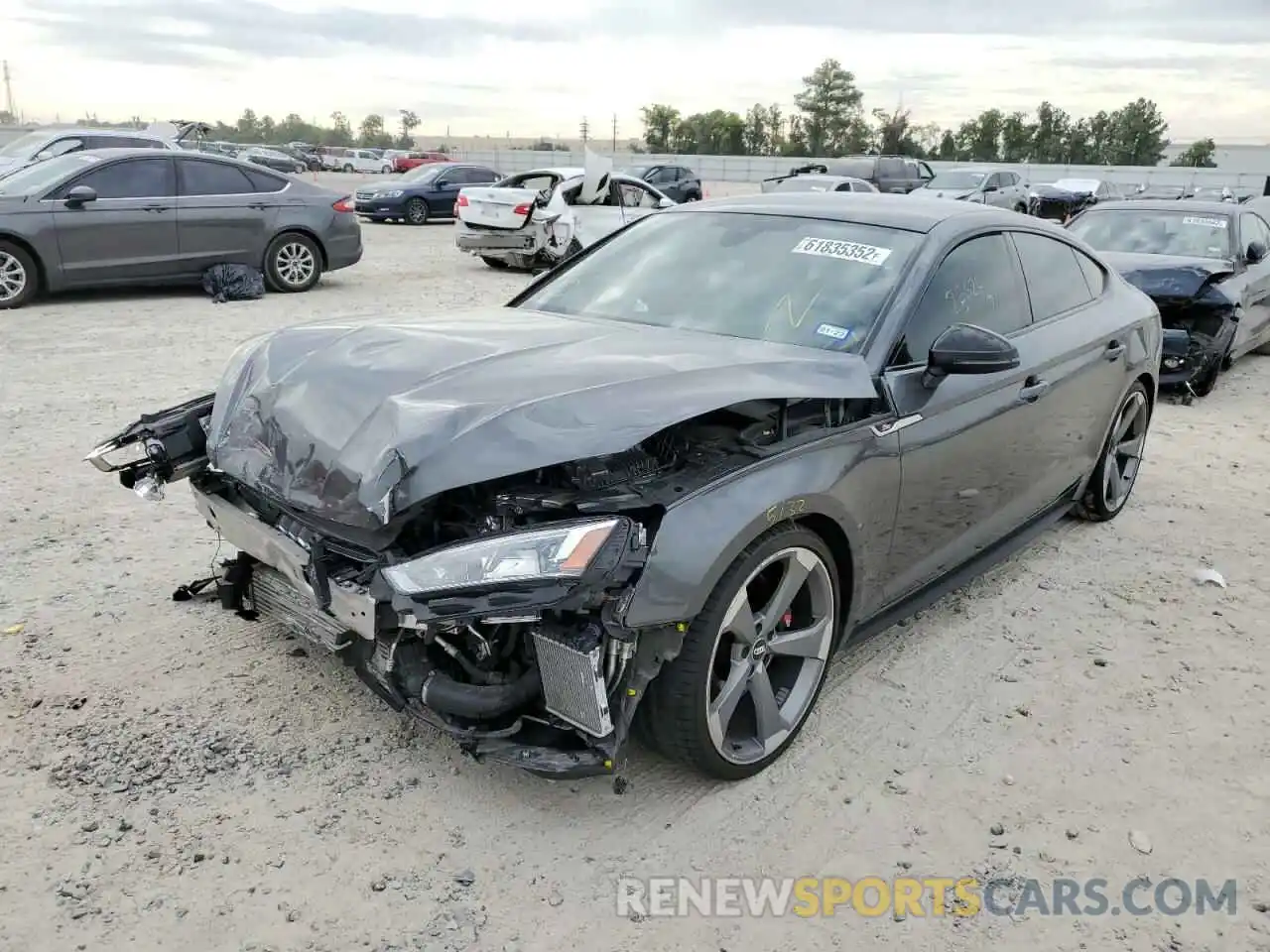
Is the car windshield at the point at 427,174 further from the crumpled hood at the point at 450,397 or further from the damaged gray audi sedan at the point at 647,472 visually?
the crumpled hood at the point at 450,397

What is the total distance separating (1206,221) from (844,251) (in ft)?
24.4

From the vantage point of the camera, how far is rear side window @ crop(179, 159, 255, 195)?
10719 millimetres

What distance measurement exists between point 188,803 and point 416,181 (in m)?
21.1

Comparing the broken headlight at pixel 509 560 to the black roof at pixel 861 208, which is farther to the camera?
the black roof at pixel 861 208

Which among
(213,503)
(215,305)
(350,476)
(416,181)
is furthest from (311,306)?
(416,181)

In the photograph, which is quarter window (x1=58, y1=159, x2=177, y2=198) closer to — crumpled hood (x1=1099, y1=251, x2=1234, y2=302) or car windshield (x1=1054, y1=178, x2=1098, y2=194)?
crumpled hood (x1=1099, y1=251, x2=1234, y2=302)

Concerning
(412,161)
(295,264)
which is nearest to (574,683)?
(295,264)

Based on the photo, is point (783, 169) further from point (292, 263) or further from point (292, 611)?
point (292, 611)

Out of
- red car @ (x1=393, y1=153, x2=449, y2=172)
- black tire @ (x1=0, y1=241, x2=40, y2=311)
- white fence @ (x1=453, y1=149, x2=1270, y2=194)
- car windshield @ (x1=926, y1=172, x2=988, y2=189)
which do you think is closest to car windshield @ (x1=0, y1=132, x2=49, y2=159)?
black tire @ (x1=0, y1=241, x2=40, y2=311)

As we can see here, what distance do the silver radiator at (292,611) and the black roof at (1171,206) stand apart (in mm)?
9317

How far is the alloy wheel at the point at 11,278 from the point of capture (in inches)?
388

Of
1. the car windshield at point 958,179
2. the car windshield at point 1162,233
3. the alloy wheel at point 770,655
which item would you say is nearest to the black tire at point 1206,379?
the car windshield at point 1162,233

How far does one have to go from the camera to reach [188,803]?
110 inches

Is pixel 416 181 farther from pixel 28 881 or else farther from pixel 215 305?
pixel 28 881
